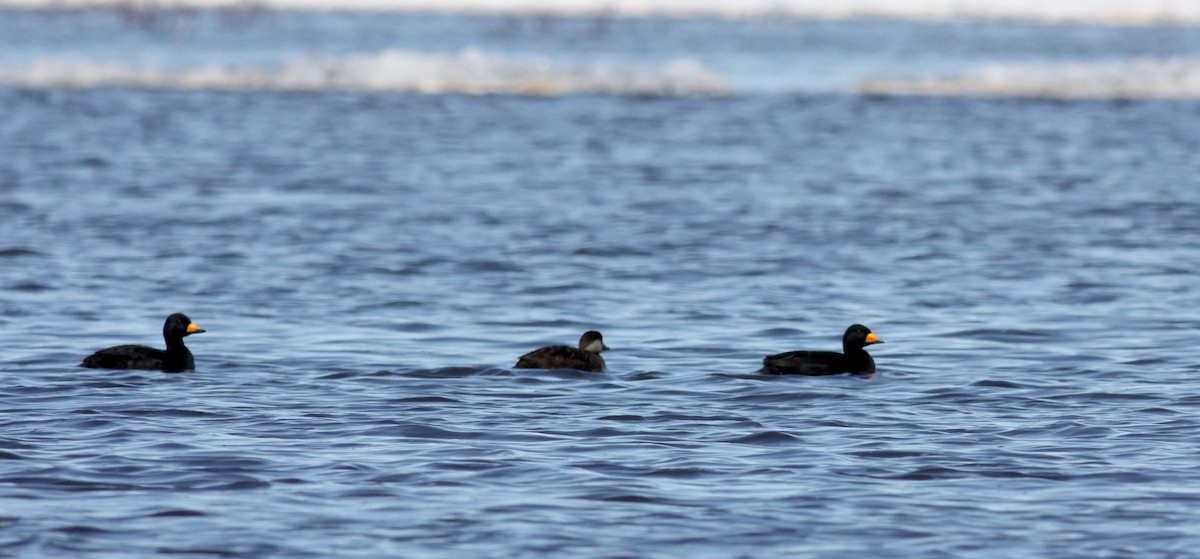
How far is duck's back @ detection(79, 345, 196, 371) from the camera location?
1485cm

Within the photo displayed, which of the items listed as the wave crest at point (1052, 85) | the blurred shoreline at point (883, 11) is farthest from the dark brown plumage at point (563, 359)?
the blurred shoreline at point (883, 11)

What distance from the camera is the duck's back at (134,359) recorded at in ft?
48.7

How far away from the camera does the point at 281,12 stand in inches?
6230

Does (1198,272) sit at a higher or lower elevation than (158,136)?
lower

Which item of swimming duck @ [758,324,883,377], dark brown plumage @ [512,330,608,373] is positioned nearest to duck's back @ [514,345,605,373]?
dark brown plumage @ [512,330,608,373]

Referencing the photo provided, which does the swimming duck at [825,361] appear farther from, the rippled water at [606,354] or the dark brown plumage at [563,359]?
the dark brown plumage at [563,359]

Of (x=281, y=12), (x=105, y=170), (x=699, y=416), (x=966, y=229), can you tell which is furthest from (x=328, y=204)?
(x=281, y=12)

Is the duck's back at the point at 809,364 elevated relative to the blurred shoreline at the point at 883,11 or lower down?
lower down

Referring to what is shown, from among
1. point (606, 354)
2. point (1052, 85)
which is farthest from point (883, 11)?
point (606, 354)

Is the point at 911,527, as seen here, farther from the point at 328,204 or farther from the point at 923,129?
the point at 923,129

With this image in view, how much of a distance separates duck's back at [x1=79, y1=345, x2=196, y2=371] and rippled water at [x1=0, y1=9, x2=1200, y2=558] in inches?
8.1

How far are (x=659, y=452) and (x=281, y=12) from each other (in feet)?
496

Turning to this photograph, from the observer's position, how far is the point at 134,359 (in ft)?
48.8

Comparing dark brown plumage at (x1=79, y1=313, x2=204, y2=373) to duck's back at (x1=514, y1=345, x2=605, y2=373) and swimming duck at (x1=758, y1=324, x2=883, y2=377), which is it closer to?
duck's back at (x1=514, y1=345, x2=605, y2=373)
